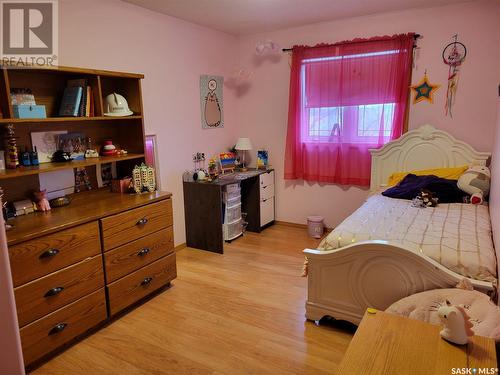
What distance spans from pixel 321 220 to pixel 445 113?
5.54 feet

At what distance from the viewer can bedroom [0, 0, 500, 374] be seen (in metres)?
2.20

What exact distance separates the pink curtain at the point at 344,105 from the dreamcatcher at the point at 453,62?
1.11 ft

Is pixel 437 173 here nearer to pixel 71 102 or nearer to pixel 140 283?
pixel 140 283

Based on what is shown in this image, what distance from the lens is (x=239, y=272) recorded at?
326 centimetres

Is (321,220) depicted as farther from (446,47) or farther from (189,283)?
(446,47)

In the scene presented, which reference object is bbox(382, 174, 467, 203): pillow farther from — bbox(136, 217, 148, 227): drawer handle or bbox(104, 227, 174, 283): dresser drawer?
bbox(136, 217, 148, 227): drawer handle

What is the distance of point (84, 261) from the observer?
2223 mm

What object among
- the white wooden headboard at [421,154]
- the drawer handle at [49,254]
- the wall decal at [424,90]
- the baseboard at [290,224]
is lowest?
the baseboard at [290,224]

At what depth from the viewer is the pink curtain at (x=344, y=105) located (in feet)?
11.9

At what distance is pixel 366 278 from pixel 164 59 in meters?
2.70

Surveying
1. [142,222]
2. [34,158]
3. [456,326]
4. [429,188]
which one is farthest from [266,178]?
[456,326]

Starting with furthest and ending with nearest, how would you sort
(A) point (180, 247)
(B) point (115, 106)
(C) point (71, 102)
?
(A) point (180, 247) < (B) point (115, 106) < (C) point (71, 102)

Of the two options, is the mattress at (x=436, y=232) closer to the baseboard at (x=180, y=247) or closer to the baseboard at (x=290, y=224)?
the baseboard at (x=290, y=224)

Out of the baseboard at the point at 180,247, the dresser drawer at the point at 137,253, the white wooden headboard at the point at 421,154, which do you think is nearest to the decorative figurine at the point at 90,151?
the dresser drawer at the point at 137,253
